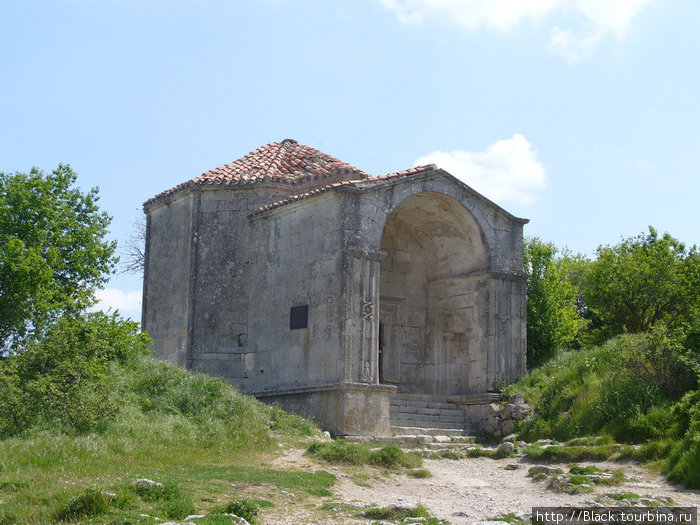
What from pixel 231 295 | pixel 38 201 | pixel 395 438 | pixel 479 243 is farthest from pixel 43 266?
pixel 479 243

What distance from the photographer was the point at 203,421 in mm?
16500

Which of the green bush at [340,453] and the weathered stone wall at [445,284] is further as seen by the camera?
the weathered stone wall at [445,284]

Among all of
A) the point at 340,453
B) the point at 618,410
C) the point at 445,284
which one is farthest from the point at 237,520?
the point at 445,284

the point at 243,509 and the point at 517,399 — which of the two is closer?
the point at 243,509

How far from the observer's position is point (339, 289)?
1972cm

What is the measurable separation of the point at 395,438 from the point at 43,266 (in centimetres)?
828

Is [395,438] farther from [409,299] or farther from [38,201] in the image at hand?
[38,201]

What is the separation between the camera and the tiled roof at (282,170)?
2311 centimetres

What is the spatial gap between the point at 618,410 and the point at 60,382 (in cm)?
1052

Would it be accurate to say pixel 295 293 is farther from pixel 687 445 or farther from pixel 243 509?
pixel 243 509

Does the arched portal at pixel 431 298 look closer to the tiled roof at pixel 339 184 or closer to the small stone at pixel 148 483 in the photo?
the tiled roof at pixel 339 184

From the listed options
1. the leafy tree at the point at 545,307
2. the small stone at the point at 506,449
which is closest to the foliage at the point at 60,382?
the small stone at the point at 506,449

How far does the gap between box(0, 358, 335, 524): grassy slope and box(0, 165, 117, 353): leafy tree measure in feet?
9.20

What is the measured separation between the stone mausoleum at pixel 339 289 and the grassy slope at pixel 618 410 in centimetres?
186
